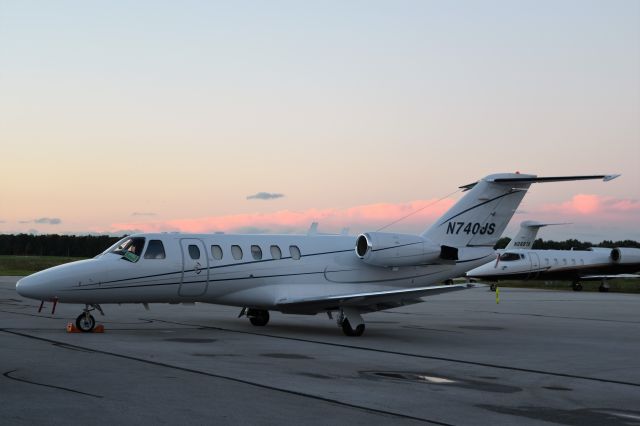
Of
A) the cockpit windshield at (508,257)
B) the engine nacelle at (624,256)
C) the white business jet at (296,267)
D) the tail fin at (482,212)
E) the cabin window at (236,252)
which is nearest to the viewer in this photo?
the white business jet at (296,267)

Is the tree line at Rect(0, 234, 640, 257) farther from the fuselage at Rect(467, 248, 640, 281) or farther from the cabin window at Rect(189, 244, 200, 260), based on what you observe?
the cabin window at Rect(189, 244, 200, 260)

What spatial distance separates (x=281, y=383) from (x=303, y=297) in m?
8.76

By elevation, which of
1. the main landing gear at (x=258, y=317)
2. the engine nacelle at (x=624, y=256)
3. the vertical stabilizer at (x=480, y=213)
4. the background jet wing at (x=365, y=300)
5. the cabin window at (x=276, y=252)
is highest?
the engine nacelle at (x=624, y=256)

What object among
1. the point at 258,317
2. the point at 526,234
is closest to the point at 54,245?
the point at 526,234

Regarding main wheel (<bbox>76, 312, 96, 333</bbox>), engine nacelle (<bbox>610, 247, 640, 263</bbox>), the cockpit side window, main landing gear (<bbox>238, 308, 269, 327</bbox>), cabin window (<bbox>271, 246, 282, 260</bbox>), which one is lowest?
main wheel (<bbox>76, 312, 96, 333</bbox>)

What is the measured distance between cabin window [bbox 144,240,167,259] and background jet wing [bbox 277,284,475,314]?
10.0 ft

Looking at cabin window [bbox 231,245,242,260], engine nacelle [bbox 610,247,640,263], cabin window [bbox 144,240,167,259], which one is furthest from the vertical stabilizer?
engine nacelle [bbox 610,247,640,263]

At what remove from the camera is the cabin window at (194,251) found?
64.3 feet

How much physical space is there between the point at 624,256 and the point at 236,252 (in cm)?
4244

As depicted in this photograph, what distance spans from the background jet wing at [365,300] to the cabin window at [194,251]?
89.7 inches

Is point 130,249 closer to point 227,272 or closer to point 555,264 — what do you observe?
point 227,272

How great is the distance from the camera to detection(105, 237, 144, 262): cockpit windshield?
18984mm

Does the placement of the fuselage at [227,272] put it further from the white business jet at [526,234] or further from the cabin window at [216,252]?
the white business jet at [526,234]

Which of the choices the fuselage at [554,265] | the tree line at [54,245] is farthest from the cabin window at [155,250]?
the tree line at [54,245]
